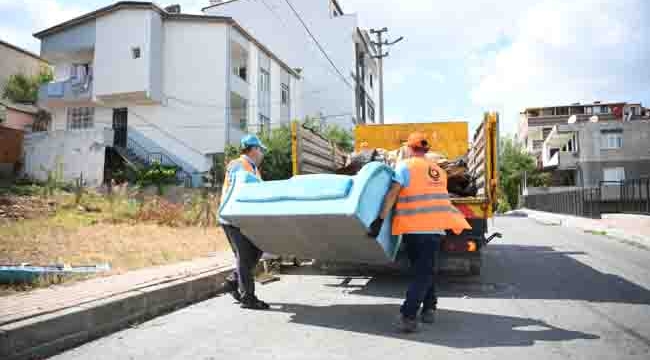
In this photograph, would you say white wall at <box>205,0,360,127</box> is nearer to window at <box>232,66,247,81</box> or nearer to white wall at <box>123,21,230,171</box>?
window at <box>232,66,247,81</box>

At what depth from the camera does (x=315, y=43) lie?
35.4 m

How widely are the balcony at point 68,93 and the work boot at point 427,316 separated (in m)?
25.7

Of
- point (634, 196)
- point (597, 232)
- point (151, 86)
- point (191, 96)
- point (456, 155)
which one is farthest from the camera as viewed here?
point (191, 96)

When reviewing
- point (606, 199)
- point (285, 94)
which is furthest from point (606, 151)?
point (285, 94)

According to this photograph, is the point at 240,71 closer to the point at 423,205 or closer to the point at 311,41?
the point at 311,41

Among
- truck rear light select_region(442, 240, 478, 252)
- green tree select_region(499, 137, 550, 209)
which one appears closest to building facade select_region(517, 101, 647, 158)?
green tree select_region(499, 137, 550, 209)

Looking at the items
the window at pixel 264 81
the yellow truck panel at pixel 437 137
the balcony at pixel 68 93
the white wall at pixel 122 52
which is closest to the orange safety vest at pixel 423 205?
the yellow truck panel at pixel 437 137

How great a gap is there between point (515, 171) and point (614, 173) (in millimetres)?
10109

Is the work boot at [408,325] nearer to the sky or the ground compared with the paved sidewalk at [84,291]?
nearer to the ground

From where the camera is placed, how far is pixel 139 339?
394 cm

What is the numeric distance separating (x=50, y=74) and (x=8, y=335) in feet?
126

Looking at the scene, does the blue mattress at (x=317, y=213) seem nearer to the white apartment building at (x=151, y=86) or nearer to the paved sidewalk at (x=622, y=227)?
the paved sidewalk at (x=622, y=227)

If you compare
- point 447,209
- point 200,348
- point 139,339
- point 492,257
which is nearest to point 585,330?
point 447,209

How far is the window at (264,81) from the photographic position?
28.4 meters
